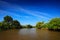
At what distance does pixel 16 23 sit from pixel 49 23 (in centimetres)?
913

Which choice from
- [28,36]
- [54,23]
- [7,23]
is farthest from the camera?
[7,23]

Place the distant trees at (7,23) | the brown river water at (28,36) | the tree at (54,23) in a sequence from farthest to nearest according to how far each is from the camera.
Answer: the distant trees at (7,23)
the tree at (54,23)
the brown river water at (28,36)

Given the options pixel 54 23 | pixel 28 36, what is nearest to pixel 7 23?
pixel 54 23

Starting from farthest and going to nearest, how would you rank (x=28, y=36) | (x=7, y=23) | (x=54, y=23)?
(x=7, y=23) → (x=54, y=23) → (x=28, y=36)

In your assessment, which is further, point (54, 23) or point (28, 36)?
point (54, 23)

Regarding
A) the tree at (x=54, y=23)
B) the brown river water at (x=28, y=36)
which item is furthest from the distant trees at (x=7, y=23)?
the brown river water at (x=28, y=36)

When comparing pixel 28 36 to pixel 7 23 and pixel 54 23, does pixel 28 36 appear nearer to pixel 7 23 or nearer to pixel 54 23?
pixel 54 23

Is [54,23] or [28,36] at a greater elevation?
[54,23]

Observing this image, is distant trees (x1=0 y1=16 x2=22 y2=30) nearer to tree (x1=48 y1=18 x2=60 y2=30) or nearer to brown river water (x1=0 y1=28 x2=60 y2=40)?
tree (x1=48 y1=18 x2=60 y2=30)

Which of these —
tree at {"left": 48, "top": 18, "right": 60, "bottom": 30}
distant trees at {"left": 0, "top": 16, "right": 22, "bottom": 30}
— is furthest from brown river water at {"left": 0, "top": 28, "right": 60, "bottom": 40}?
distant trees at {"left": 0, "top": 16, "right": 22, "bottom": 30}

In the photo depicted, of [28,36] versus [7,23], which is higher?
[7,23]

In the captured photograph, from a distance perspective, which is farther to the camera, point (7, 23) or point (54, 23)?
point (7, 23)

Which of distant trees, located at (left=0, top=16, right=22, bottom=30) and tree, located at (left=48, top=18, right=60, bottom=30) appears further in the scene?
distant trees, located at (left=0, top=16, right=22, bottom=30)

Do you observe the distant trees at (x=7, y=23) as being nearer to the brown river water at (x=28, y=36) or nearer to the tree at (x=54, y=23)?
the tree at (x=54, y=23)
